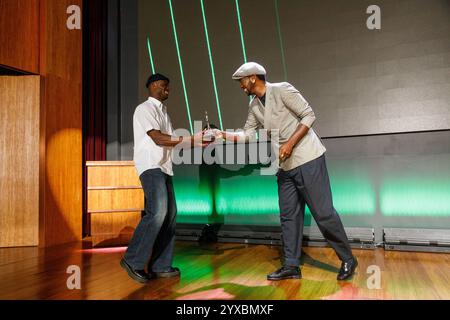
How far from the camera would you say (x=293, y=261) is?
232cm

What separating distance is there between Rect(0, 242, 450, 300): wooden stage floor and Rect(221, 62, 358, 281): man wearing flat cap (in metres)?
0.21

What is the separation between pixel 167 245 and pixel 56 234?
1897 millimetres

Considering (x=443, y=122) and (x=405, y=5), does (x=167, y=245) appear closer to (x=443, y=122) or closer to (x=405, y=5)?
(x=443, y=122)

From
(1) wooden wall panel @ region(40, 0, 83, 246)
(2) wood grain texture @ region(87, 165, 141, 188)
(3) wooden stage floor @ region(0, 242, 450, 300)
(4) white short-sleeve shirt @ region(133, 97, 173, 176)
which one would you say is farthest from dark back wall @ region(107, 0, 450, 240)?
(4) white short-sleeve shirt @ region(133, 97, 173, 176)

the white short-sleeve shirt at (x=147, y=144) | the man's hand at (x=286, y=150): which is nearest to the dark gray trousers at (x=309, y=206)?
the man's hand at (x=286, y=150)

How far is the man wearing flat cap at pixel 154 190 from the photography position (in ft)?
7.37

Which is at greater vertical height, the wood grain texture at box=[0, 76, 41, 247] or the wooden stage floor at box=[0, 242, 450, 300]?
the wood grain texture at box=[0, 76, 41, 247]

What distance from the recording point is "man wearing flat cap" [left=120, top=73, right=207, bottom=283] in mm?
2246

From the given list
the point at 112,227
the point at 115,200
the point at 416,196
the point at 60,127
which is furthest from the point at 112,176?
the point at 416,196

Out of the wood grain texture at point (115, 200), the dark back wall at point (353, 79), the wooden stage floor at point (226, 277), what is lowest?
the wooden stage floor at point (226, 277)

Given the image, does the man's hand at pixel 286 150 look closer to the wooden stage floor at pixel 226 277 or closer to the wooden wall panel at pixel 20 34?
the wooden stage floor at pixel 226 277

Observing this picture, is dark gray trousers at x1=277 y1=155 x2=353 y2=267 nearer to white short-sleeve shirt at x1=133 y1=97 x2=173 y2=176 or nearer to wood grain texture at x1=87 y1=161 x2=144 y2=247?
white short-sleeve shirt at x1=133 y1=97 x2=173 y2=176

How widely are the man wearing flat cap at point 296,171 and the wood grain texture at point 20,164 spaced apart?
2405mm
